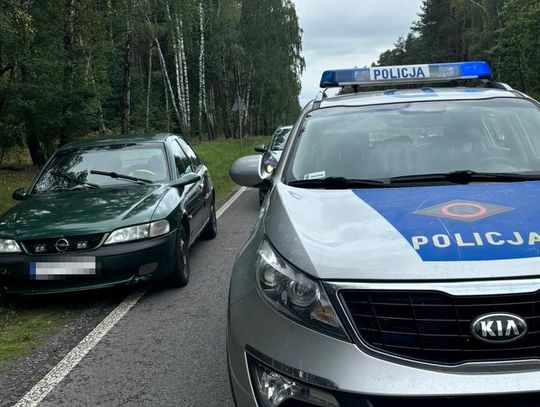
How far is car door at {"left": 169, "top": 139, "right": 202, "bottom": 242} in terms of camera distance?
21.8 feet

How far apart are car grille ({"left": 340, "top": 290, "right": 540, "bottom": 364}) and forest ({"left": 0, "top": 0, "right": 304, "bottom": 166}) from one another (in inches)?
378

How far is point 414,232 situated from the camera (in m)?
2.34

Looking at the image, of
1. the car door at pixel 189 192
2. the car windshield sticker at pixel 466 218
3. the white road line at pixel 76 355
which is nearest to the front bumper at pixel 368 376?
the car windshield sticker at pixel 466 218

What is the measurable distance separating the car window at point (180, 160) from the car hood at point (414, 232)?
4.29m

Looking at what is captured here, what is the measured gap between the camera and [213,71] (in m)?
46.7

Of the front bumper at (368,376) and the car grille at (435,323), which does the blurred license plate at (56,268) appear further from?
the car grille at (435,323)

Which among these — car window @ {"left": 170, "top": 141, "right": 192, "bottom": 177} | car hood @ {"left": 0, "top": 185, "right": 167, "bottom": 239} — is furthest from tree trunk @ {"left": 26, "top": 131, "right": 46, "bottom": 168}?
car hood @ {"left": 0, "top": 185, "right": 167, "bottom": 239}

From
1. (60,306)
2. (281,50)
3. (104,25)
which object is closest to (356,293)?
(60,306)

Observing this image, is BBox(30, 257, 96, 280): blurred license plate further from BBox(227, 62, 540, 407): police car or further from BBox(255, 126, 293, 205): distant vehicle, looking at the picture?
BBox(255, 126, 293, 205): distant vehicle

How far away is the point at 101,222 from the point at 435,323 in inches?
153

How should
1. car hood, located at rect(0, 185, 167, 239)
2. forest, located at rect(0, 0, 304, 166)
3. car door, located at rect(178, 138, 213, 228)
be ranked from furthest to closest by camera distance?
forest, located at rect(0, 0, 304, 166)
car door, located at rect(178, 138, 213, 228)
car hood, located at rect(0, 185, 167, 239)

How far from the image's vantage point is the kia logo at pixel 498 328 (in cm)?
205

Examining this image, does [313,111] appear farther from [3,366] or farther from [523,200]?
[3,366]

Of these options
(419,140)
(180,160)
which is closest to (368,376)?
(419,140)
